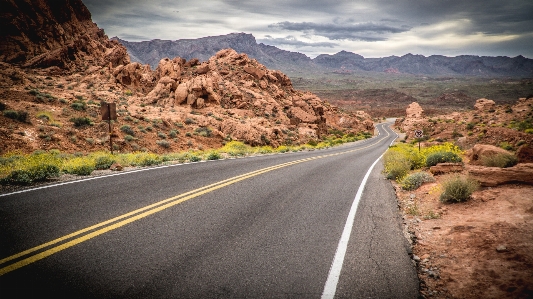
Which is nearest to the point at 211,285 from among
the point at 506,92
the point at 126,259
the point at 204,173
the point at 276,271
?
the point at 276,271

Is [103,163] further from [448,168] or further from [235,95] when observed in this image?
[235,95]

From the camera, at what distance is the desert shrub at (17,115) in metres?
16.0

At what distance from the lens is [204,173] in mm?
9078

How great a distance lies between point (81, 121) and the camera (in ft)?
62.4

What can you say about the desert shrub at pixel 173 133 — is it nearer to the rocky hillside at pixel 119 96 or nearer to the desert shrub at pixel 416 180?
the rocky hillside at pixel 119 96

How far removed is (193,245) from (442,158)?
1138 centimetres

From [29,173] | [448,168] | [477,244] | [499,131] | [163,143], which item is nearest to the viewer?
[477,244]

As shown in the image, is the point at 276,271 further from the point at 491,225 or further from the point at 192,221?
the point at 491,225

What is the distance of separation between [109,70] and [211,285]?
40.4 metres

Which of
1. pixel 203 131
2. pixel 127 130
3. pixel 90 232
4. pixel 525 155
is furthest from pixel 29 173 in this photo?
pixel 203 131

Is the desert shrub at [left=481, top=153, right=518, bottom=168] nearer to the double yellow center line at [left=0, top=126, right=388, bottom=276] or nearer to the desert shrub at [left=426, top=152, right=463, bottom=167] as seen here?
the desert shrub at [left=426, top=152, right=463, bottom=167]

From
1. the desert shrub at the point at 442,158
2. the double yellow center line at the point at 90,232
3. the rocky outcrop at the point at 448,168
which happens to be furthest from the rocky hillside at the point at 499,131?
the double yellow center line at the point at 90,232

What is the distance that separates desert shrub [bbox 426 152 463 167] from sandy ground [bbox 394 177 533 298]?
472cm

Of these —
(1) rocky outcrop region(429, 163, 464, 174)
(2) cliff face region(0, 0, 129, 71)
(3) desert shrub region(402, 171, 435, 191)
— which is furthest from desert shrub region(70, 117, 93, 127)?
(2) cliff face region(0, 0, 129, 71)
